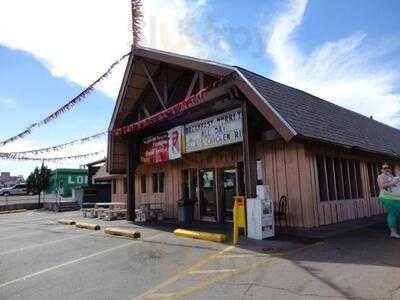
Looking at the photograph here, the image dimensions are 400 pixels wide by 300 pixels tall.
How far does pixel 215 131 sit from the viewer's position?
1385 cm

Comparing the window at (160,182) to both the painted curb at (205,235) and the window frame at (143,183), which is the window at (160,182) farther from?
the painted curb at (205,235)

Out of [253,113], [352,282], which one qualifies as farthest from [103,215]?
[352,282]

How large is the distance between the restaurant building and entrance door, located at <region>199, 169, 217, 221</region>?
4 centimetres

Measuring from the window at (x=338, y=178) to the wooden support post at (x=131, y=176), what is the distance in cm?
861

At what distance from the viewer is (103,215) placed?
19.4 metres

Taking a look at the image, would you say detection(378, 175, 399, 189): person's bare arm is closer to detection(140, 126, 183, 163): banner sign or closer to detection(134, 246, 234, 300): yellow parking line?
detection(134, 246, 234, 300): yellow parking line

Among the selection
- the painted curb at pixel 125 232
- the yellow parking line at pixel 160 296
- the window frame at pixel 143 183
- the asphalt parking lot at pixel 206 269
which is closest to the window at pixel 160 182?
the window frame at pixel 143 183

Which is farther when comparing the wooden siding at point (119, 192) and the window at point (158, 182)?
the wooden siding at point (119, 192)

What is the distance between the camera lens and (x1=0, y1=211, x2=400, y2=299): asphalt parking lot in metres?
5.89

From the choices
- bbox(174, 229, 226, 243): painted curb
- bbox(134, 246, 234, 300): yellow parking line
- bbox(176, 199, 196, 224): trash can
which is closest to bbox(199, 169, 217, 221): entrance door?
bbox(176, 199, 196, 224): trash can

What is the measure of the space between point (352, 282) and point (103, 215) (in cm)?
1527

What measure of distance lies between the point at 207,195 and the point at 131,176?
12.8 ft

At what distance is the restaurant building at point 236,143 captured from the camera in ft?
38.6

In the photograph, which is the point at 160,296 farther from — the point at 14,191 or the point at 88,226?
the point at 14,191
